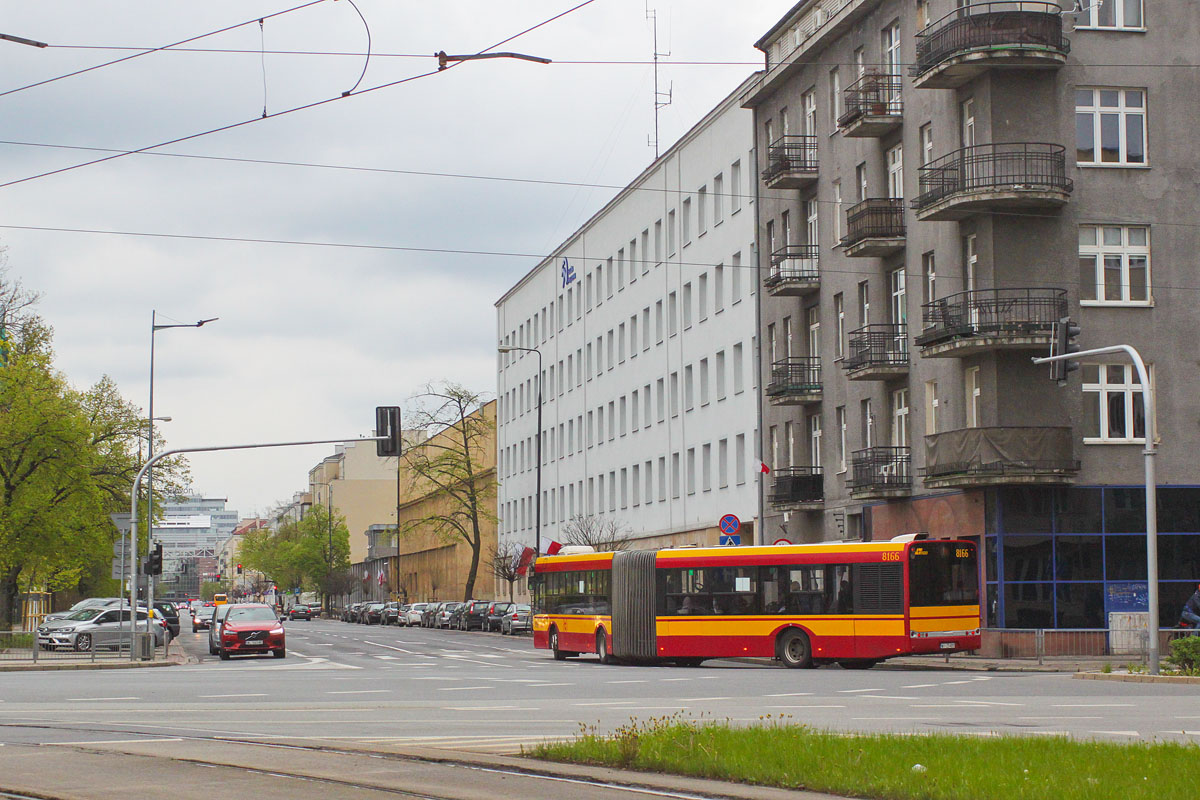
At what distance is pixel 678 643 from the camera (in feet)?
119

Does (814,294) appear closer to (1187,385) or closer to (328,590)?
(1187,385)

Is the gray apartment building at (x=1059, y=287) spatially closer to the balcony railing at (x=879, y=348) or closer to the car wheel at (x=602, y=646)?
the balcony railing at (x=879, y=348)

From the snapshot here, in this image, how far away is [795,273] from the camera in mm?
49906

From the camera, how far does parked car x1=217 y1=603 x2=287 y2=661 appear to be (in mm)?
45906

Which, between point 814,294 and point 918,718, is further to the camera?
point 814,294

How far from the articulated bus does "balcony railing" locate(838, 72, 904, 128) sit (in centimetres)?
1439

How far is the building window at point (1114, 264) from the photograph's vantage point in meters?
38.6

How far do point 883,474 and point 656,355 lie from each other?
25.4 metres

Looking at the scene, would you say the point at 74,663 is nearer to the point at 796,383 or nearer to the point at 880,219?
the point at 796,383

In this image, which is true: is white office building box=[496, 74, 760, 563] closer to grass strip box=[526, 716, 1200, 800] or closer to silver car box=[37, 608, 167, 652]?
silver car box=[37, 608, 167, 652]

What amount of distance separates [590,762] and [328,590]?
467ft

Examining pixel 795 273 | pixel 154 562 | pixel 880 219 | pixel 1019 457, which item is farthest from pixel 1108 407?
pixel 154 562

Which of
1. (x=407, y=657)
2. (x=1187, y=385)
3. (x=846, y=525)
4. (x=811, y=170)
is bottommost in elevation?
(x=407, y=657)

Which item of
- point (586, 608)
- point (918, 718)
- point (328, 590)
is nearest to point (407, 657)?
point (586, 608)
